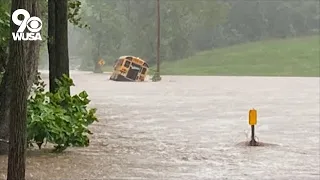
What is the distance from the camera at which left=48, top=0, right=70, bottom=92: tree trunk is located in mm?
14773

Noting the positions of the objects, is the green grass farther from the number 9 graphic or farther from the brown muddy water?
the number 9 graphic

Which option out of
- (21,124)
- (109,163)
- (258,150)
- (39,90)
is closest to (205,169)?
(109,163)

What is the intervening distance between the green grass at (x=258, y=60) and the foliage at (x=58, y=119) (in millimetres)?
56184

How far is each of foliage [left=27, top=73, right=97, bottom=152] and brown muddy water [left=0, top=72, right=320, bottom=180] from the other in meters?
0.38

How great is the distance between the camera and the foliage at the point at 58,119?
12.4m

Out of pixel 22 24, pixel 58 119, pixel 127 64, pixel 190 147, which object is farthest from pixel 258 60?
pixel 22 24

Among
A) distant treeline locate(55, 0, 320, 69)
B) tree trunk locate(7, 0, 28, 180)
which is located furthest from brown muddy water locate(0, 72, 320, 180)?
distant treeline locate(55, 0, 320, 69)

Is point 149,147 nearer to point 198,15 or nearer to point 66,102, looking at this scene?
point 66,102

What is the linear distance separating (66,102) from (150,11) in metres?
71.5

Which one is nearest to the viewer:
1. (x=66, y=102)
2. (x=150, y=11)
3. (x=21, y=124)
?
(x=21, y=124)

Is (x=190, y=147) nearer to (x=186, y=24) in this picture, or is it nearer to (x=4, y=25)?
(x=4, y=25)

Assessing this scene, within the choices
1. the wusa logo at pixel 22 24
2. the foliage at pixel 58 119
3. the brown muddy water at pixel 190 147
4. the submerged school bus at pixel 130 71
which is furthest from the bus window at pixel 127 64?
the wusa logo at pixel 22 24

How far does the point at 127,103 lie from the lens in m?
29.9

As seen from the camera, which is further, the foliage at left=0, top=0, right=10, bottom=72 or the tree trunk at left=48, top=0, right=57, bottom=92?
the tree trunk at left=48, top=0, right=57, bottom=92
